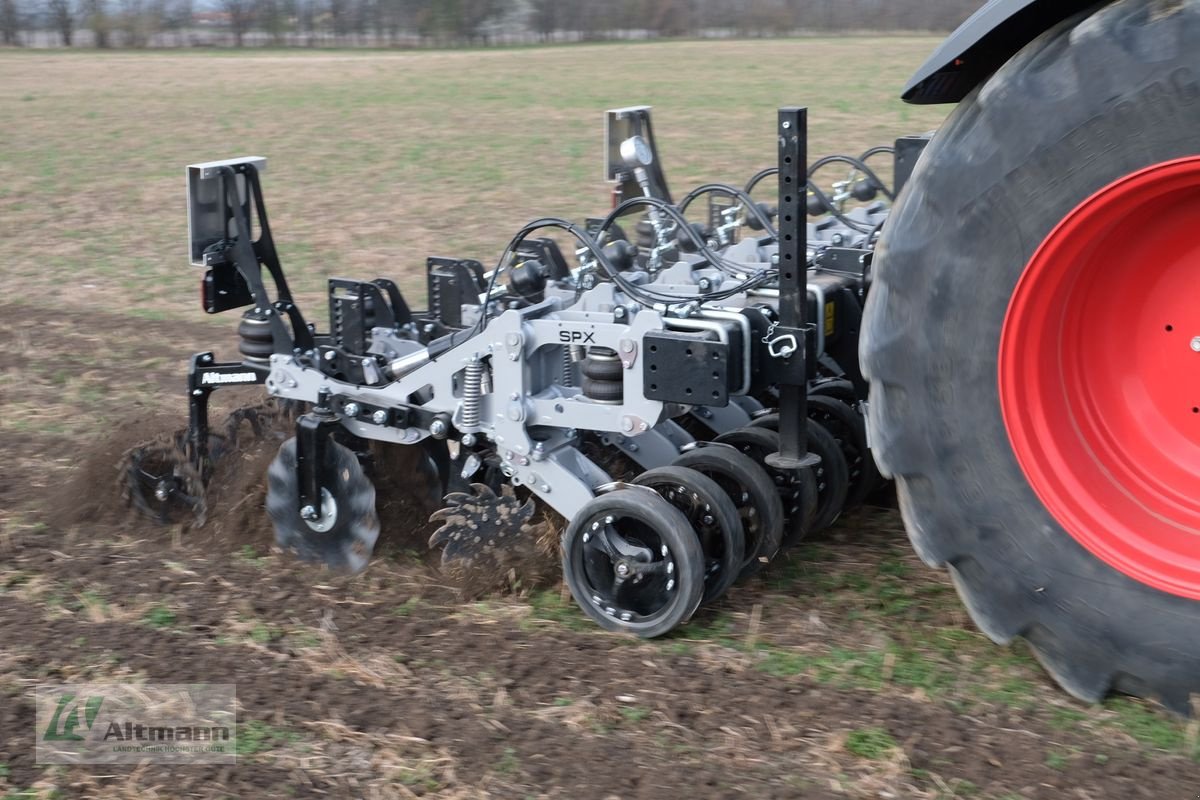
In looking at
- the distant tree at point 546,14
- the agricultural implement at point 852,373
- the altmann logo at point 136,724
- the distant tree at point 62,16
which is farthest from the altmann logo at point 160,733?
the distant tree at point 62,16

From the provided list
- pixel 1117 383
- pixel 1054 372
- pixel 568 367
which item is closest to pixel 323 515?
pixel 568 367

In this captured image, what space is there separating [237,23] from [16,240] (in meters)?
24.7

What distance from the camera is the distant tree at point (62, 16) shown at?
109 ft

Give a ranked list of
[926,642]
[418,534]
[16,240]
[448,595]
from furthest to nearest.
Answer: [16,240] < [418,534] < [448,595] < [926,642]

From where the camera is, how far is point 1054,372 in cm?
333

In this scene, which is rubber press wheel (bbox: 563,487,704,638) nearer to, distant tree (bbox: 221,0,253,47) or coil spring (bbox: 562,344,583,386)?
coil spring (bbox: 562,344,583,386)

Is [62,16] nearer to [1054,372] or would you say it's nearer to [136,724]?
[136,724]

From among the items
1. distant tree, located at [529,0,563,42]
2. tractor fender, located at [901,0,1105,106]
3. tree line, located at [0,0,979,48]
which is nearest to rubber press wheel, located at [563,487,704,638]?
tractor fender, located at [901,0,1105,106]

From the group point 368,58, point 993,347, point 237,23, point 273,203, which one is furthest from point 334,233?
point 237,23

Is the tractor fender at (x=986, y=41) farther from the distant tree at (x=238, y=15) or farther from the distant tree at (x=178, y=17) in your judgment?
the distant tree at (x=178, y=17)

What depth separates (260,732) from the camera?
140 inches

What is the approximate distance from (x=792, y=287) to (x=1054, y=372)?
84 cm

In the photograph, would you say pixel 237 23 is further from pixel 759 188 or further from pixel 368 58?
pixel 759 188

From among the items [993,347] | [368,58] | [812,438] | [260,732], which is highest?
[368,58]
